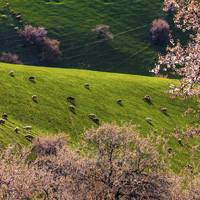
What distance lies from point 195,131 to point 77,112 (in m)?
29.8

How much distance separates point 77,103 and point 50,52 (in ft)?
158

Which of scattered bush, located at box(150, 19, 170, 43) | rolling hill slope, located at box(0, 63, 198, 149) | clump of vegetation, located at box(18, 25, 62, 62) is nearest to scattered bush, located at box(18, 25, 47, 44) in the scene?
clump of vegetation, located at box(18, 25, 62, 62)

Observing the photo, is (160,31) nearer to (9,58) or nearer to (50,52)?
(50,52)

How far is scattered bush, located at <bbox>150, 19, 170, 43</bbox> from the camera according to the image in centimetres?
10866

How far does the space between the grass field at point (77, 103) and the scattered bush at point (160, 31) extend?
47.0 meters

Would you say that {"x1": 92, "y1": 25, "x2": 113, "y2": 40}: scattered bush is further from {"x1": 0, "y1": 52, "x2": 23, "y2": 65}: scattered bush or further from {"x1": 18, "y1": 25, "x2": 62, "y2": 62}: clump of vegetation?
{"x1": 0, "y1": 52, "x2": 23, "y2": 65}: scattered bush

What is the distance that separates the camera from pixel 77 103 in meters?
49.4

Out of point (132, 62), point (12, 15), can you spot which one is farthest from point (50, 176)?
point (12, 15)

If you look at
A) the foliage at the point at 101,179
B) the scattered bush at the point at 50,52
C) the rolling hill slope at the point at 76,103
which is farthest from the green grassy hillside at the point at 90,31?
the foliage at the point at 101,179

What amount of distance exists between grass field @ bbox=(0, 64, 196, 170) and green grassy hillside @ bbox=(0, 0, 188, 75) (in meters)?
29.7

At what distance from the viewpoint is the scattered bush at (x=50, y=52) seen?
301 feet

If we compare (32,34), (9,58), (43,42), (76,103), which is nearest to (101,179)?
(76,103)

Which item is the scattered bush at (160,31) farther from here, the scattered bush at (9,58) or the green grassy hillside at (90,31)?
the scattered bush at (9,58)

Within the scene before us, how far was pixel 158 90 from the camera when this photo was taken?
202ft
